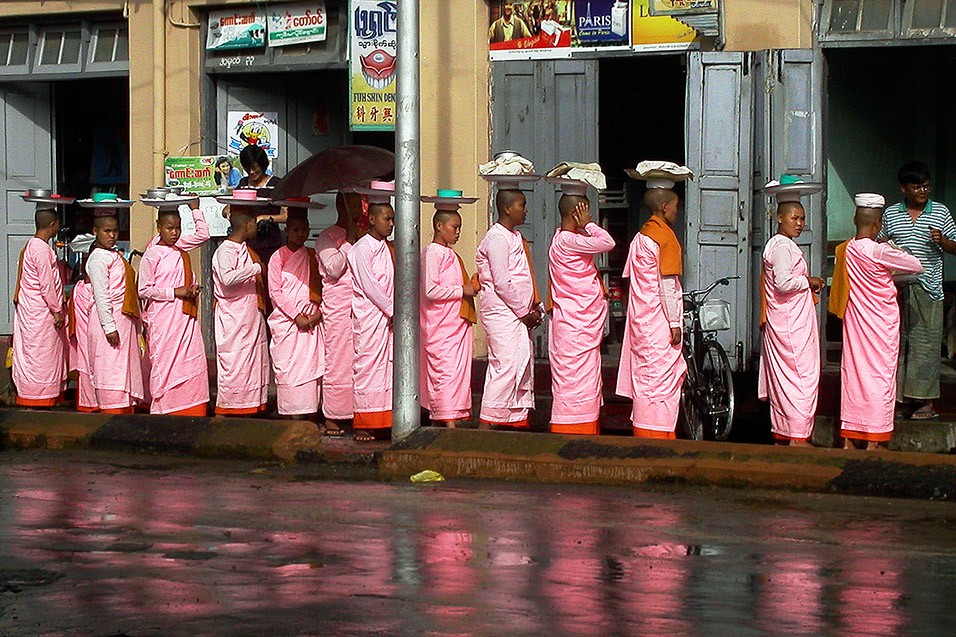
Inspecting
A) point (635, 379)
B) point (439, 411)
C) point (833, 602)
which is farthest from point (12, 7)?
point (833, 602)

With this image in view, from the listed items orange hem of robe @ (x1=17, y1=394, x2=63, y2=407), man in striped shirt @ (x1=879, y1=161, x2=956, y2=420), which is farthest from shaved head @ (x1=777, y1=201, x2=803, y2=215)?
orange hem of robe @ (x1=17, y1=394, x2=63, y2=407)

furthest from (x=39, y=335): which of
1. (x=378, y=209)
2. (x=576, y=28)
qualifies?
(x=576, y=28)

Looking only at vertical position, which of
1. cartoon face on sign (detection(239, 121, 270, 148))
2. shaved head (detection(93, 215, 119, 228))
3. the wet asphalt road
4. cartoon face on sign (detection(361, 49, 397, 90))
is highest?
cartoon face on sign (detection(361, 49, 397, 90))

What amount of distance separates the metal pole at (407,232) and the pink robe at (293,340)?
1297 millimetres

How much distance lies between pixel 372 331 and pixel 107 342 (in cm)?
227

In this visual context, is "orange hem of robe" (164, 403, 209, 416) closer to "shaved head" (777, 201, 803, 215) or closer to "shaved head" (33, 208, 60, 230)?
"shaved head" (33, 208, 60, 230)

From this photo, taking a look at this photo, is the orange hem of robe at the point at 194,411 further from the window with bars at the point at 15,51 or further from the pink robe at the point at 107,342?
the window with bars at the point at 15,51

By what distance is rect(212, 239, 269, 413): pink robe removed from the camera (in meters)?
11.2

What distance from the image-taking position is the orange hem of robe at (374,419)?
10.6 metres

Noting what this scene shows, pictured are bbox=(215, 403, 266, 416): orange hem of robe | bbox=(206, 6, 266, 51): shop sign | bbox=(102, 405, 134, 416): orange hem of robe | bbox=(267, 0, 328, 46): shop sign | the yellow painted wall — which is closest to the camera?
bbox=(215, 403, 266, 416): orange hem of robe

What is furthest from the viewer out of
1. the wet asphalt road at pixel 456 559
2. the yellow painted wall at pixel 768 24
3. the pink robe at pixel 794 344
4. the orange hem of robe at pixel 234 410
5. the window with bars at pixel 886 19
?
the yellow painted wall at pixel 768 24

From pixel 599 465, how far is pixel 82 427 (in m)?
3.87

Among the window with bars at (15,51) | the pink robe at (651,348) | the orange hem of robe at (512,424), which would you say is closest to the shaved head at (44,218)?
the orange hem of robe at (512,424)

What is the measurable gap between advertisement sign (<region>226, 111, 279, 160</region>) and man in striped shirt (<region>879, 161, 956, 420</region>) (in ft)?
23.3
